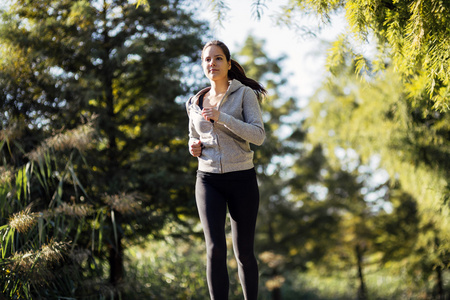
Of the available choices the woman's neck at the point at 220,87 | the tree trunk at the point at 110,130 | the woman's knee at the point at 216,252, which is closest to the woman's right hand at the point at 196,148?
the woman's neck at the point at 220,87

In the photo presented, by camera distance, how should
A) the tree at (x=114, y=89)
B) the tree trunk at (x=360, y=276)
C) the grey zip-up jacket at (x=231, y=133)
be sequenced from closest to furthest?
the grey zip-up jacket at (x=231, y=133), the tree at (x=114, y=89), the tree trunk at (x=360, y=276)

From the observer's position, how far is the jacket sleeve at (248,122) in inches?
81.8

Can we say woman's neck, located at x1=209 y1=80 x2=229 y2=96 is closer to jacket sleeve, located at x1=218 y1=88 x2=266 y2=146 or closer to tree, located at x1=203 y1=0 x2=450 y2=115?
jacket sleeve, located at x1=218 y1=88 x2=266 y2=146

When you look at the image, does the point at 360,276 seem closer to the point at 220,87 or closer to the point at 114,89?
the point at 114,89

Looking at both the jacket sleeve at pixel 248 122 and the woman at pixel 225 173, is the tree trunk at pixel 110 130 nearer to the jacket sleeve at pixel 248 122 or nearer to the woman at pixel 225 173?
the woman at pixel 225 173

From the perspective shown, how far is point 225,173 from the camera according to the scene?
2.19 metres

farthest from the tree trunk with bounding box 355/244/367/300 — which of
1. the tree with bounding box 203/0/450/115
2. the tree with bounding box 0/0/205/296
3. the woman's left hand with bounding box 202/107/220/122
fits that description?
the woman's left hand with bounding box 202/107/220/122

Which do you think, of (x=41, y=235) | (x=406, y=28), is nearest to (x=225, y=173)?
(x=406, y=28)

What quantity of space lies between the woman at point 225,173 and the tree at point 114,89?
2081 mm

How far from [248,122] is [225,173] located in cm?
30

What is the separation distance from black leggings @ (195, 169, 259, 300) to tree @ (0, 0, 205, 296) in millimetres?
2079

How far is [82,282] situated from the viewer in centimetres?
355

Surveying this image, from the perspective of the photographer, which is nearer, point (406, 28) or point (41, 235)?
Answer: point (406, 28)

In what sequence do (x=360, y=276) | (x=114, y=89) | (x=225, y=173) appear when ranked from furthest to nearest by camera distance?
(x=360, y=276) < (x=114, y=89) < (x=225, y=173)
